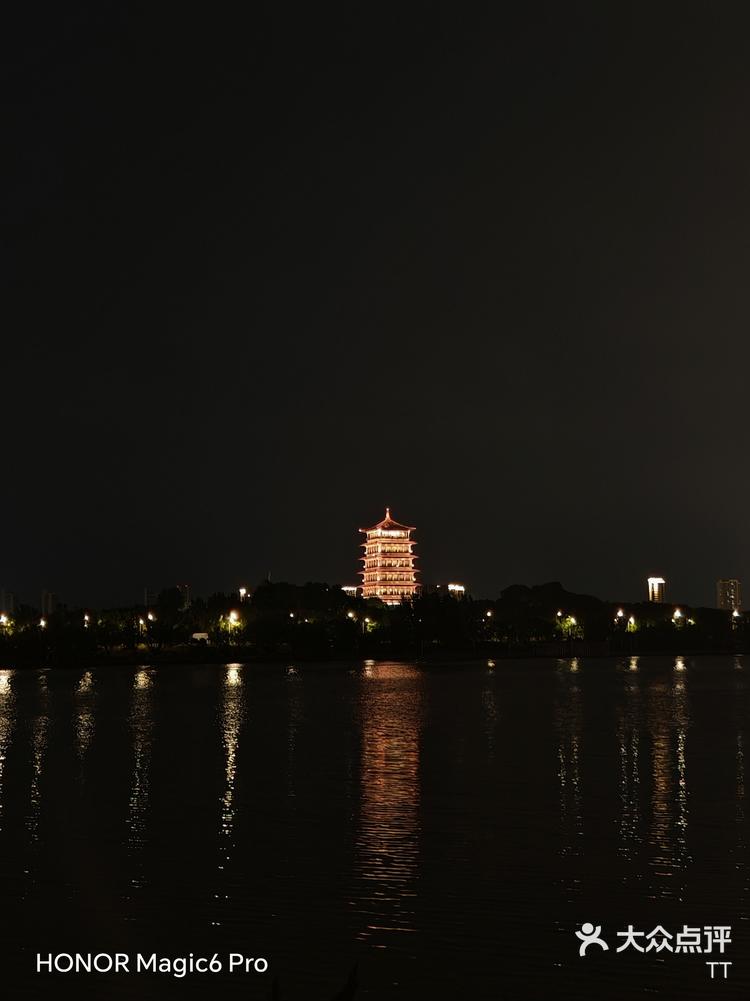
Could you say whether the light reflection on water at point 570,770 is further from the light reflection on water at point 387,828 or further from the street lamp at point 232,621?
the street lamp at point 232,621

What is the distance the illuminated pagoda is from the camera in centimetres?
19150

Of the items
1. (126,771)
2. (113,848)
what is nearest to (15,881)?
(113,848)

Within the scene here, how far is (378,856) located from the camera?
15203mm

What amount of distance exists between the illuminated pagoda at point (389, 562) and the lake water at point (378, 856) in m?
157

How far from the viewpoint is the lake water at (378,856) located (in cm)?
1054

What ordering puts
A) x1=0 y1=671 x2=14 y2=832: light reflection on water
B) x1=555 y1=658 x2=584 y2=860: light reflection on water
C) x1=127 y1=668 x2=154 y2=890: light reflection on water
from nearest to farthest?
x1=127 y1=668 x2=154 y2=890: light reflection on water < x1=555 y1=658 x2=584 y2=860: light reflection on water < x1=0 y1=671 x2=14 y2=832: light reflection on water

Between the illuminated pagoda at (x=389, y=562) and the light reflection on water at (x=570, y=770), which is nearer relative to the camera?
the light reflection on water at (x=570, y=770)

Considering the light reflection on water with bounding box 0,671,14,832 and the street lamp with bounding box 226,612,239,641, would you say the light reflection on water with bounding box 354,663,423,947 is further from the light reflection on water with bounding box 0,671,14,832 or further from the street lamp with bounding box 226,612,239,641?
the street lamp with bounding box 226,612,239,641

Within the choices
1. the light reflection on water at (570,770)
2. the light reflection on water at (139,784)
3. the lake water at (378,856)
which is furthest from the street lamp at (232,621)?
the lake water at (378,856)

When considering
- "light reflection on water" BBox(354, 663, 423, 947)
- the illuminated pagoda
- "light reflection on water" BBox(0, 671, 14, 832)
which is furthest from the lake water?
the illuminated pagoda

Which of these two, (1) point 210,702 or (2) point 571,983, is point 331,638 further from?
(2) point 571,983

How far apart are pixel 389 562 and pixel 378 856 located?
17841 cm

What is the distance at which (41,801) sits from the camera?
20219 millimetres

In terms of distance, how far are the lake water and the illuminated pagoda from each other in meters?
157
